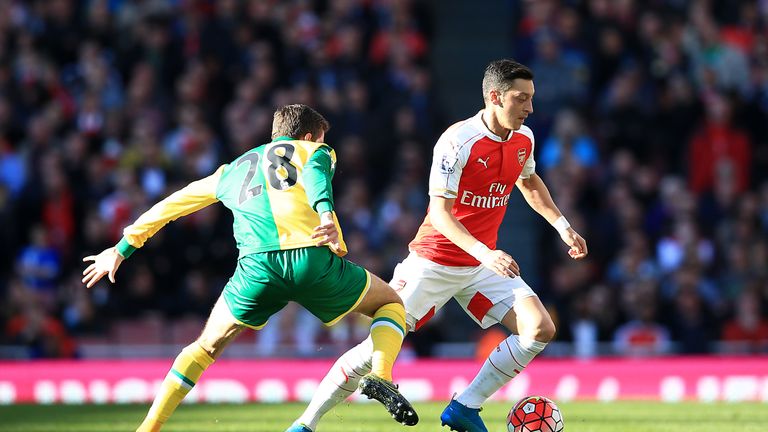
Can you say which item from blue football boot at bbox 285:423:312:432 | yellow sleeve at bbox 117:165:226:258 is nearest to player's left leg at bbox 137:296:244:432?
yellow sleeve at bbox 117:165:226:258

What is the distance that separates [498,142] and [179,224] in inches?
314

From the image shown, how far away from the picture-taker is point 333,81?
57.4 feet

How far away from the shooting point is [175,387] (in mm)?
7602

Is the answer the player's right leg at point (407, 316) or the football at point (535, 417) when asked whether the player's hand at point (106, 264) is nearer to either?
the player's right leg at point (407, 316)

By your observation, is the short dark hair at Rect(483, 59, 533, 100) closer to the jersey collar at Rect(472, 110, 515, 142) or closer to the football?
the jersey collar at Rect(472, 110, 515, 142)

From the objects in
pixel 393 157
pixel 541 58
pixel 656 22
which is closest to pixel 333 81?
pixel 393 157

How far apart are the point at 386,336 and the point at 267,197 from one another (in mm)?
1037

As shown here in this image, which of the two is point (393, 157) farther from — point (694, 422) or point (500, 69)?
point (500, 69)

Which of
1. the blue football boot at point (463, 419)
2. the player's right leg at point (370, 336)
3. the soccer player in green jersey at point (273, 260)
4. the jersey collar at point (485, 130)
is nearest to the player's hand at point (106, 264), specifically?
the soccer player in green jersey at point (273, 260)

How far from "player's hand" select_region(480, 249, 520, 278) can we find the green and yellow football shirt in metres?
Answer: 0.83

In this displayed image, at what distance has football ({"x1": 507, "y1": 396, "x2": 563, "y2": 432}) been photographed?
819cm

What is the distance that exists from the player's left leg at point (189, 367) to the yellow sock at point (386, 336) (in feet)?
2.55

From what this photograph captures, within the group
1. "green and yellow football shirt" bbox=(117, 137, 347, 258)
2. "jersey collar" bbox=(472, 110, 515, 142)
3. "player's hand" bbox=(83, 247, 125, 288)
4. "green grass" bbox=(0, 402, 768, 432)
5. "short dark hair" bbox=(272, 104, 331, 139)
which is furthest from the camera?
"green grass" bbox=(0, 402, 768, 432)

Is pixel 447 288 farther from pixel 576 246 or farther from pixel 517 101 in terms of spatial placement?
pixel 517 101
